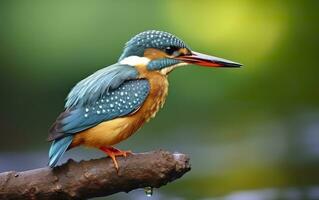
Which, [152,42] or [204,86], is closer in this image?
[152,42]

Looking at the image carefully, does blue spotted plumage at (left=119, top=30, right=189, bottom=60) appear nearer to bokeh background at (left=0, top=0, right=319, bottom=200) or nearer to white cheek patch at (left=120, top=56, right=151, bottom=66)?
white cheek patch at (left=120, top=56, right=151, bottom=66)

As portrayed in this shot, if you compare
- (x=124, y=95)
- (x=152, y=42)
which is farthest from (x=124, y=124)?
(x=152, y=42)

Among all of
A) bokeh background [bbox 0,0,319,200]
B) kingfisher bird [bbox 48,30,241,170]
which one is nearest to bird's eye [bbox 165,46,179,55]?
kingfisher bird [bbox 48,30,241,170]

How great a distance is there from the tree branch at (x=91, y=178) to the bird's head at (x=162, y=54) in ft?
0.54

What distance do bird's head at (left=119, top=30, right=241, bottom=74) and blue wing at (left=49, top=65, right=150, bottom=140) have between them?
3 cm

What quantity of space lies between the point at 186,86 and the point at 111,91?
93 centimetres

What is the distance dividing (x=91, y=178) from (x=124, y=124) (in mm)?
108

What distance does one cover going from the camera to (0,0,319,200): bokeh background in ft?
6.70

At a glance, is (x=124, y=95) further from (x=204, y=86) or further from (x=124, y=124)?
(x=204, y=86)

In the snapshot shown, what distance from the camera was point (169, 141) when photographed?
2219mm

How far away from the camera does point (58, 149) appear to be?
44.7 inches

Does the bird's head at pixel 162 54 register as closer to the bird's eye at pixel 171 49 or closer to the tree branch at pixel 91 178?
the bird's eye at pixel 171 49

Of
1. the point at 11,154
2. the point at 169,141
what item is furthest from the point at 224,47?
the point at 11,154

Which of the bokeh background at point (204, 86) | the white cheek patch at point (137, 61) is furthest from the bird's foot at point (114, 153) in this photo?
the bokeh background at point (204, 86)
